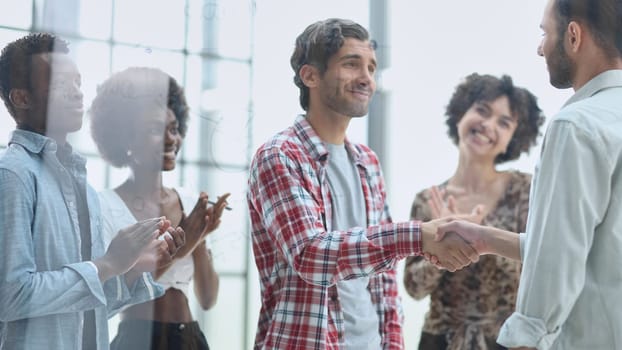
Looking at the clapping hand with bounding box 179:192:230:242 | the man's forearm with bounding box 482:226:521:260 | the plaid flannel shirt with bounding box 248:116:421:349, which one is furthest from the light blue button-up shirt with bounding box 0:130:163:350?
the man's forearm with bounding box 482:226:521:260

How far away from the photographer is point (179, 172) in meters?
2.53

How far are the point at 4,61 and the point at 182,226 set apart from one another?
0.63 metres

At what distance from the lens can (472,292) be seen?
3.07 metres

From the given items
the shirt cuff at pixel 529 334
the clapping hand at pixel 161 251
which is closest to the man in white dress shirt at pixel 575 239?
the shirt cuff at pixel 529 334

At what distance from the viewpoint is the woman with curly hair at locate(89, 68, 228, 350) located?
2369 millimetres

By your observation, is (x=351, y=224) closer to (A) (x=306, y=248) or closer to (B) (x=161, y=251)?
(A) (x=306, y=248)

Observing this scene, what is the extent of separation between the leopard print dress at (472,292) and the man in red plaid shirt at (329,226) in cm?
54

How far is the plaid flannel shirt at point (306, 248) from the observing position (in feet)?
7.53

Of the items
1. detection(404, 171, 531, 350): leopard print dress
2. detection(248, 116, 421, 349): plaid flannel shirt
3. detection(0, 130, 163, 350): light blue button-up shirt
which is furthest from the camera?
detection(404, 171, 531, 350): leopard print dress

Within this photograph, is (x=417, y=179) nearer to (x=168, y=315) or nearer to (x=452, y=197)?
(x=452, y=197)

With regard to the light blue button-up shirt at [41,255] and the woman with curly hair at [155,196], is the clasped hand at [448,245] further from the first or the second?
the light blue button-up shirt at [41,255]

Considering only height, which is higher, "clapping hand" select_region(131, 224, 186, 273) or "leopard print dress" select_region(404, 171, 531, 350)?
"clapping hand" select_region(131, 224, 186, 273)

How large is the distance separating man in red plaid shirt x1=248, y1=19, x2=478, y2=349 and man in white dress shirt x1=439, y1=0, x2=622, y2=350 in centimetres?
55

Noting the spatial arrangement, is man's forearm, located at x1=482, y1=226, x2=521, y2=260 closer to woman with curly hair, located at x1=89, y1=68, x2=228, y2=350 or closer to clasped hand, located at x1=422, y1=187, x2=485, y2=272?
clasped hand, located at x1=422, y1=187, x2=485, y2=272
